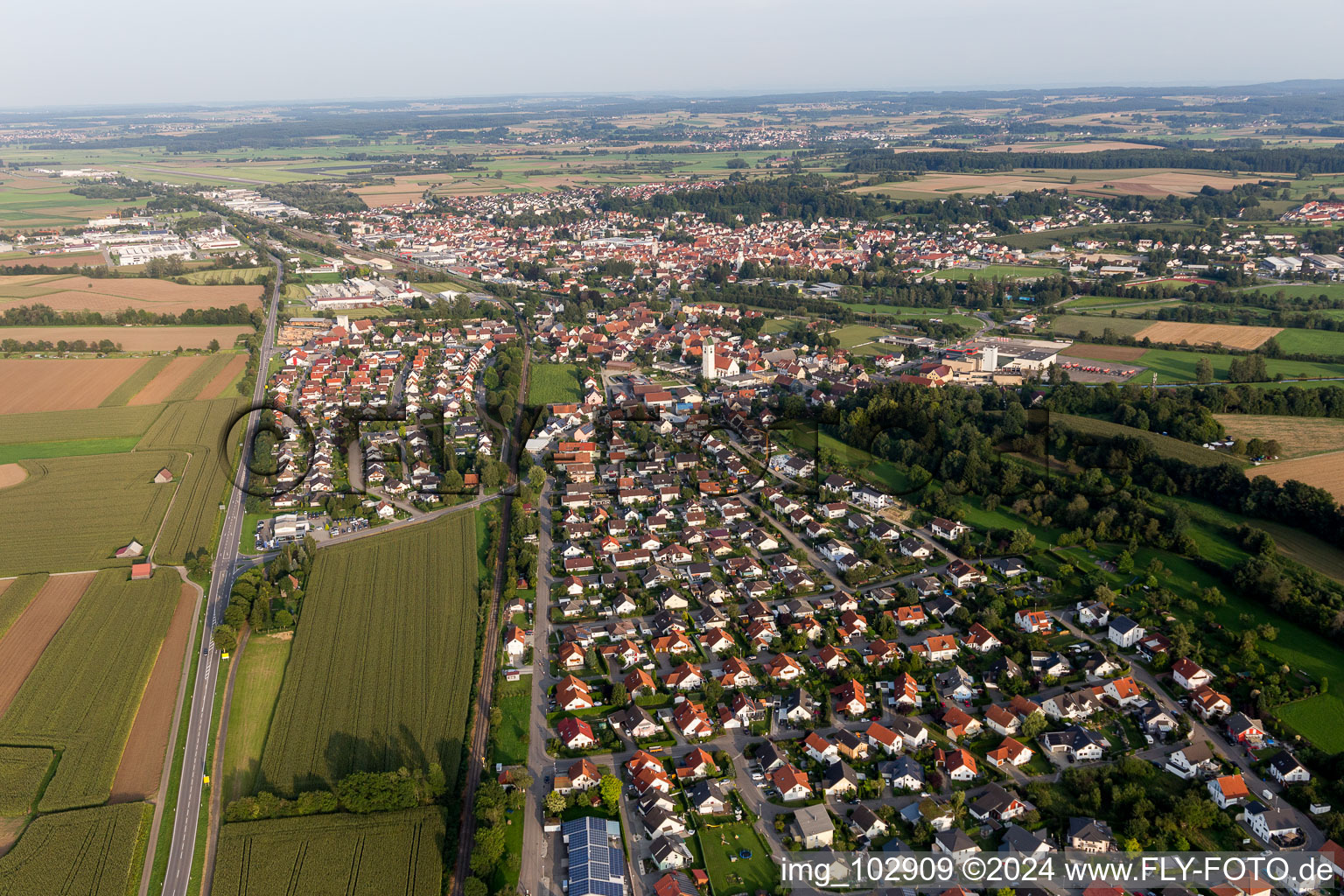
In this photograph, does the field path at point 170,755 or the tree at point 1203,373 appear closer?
the field path at point 170,755

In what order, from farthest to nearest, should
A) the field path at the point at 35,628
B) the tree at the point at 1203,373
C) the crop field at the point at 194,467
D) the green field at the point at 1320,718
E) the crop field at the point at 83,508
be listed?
1. the tree at the point at 1203,373
2. the crop field at the point at 194,467
3. the crop field at the point at 83,508
4. the field path at the point at 35,628
5. the green field at the point at 1320,718

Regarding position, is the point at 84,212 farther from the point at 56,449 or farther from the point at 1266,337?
the point at 1266,337

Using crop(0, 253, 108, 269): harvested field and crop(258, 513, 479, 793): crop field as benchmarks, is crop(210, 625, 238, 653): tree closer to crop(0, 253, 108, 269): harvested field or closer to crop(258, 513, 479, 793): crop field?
crop(258, 513, 479, 793): crop field

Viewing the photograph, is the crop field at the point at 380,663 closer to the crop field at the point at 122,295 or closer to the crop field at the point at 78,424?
the crop field at the point at 78,424

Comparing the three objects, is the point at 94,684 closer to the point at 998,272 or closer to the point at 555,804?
the point at 555,804

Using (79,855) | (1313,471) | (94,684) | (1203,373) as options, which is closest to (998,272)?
(1203,373)

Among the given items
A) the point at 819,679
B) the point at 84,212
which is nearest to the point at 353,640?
the point at 819,679

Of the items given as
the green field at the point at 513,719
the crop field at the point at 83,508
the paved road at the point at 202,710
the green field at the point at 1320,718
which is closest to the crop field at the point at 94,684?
the paved road at the point at 202,710

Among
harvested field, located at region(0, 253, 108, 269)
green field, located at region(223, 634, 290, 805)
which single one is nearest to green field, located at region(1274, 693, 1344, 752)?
green field, located at region(223, 634, 290, 805)
